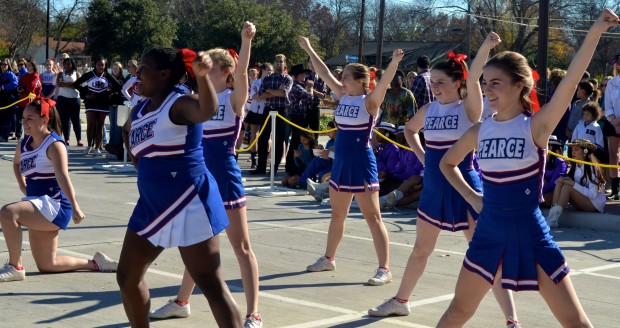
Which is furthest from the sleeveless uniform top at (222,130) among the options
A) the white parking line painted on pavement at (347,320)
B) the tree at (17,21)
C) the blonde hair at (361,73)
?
the tree at (17,21)

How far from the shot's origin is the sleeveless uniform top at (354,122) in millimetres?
7824

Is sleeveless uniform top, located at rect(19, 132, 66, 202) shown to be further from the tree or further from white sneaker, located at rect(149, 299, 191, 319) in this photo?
the tree

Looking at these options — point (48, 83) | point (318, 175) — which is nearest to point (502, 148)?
point (318, 175)

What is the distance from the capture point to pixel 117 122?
17312mm

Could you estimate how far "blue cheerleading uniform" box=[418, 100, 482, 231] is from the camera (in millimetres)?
6242

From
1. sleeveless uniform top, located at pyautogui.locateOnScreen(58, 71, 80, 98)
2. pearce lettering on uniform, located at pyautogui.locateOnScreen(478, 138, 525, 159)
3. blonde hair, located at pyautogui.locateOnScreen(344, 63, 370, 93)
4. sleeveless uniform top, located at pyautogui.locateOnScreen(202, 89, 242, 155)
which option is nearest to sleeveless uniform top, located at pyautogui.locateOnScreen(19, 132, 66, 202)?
sleeveless uniform top, located at pyautogui.locateOnScreen(202, 89, 242, 155)

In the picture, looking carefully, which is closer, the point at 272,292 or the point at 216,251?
the point at 216,251

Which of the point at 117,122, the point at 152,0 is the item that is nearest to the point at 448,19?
the point at 152,0

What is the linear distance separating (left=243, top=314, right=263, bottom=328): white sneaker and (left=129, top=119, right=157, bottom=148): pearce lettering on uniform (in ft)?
5.29

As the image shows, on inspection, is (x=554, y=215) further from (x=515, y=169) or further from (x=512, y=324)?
(x=515, y=169)

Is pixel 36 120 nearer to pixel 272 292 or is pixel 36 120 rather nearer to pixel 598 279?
pixel 272 292

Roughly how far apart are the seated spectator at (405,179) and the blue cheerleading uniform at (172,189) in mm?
7477

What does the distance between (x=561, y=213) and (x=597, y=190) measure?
54 cm

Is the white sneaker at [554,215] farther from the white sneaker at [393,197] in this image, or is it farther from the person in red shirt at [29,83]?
the person in red shirt at [29,83]
